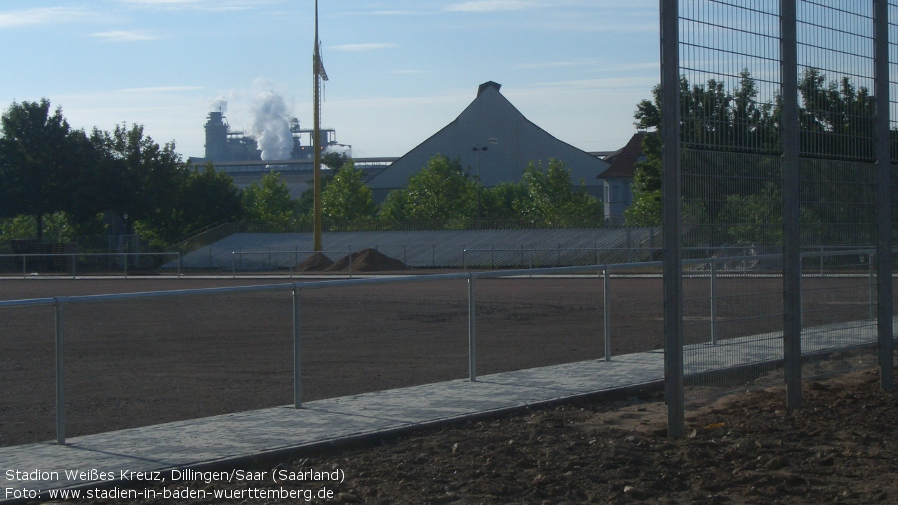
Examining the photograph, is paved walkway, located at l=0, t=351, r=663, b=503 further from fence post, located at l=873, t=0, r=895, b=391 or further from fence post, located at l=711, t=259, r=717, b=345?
fence post, located at l=873, t=0, r=895, b=391

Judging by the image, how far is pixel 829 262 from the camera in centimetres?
1041

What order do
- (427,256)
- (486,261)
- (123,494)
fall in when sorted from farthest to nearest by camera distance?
(427,256) → (486,261) → (123,494)

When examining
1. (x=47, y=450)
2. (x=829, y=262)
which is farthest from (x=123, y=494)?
(x=829, y=262)

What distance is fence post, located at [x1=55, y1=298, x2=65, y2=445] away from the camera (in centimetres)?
749

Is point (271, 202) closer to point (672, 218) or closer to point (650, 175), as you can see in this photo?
point (650, 175)

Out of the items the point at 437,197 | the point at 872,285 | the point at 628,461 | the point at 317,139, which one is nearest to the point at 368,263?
the point at 317,139

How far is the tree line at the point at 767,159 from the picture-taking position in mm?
7898

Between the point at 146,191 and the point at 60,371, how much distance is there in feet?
206

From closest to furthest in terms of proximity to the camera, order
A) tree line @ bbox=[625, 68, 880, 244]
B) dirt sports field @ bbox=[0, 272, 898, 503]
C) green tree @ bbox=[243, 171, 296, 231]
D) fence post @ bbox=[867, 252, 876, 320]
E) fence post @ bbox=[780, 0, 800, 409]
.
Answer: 1. dirt sports field @ bbox=[0, 272, 898, 503]
2. tree line @ bbox=[625, 68, 880, 244]
3. fence post @ bbox=[780, 0, 800, 409]
4. fence post @ bbox=[867, 252, 876, 320]
5. green tree @ bbox=[243, 171, 296, 231]

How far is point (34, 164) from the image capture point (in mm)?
64188

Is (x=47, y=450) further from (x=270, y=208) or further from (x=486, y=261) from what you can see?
(x=270, y=208)

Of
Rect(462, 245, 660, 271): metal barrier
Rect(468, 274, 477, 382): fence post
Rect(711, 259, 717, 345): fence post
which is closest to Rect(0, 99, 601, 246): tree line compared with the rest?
Rect(462, 245, 660, 271): metal barrier

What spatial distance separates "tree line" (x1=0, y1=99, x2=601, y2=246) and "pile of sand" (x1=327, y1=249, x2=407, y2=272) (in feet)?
34.2

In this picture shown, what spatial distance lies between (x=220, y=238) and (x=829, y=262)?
59793 mm
